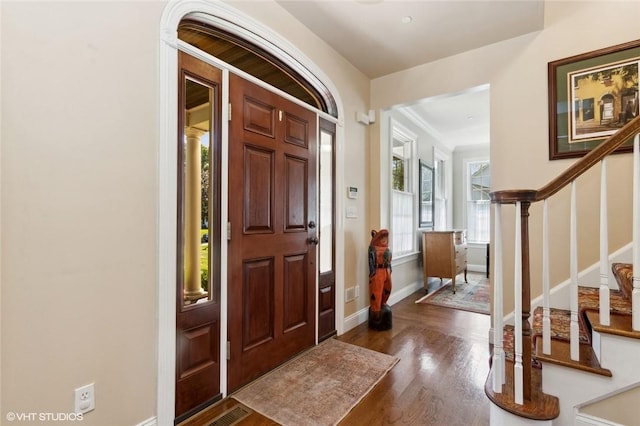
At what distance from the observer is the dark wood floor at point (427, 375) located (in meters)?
1.73

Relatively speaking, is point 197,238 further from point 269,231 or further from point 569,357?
point 569,357

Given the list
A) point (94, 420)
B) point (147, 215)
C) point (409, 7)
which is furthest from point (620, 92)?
point (94, 420)

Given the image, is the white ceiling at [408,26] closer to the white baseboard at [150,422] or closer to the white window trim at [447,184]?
the white baseboard at [150,422]

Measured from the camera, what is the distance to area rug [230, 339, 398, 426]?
1756 millimetres

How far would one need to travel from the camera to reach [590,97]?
240 centimetres

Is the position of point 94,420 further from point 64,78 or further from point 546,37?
point 546,37

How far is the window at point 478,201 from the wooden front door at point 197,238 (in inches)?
240

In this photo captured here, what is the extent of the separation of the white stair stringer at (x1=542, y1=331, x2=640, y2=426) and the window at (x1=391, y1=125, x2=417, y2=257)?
2.58 metres

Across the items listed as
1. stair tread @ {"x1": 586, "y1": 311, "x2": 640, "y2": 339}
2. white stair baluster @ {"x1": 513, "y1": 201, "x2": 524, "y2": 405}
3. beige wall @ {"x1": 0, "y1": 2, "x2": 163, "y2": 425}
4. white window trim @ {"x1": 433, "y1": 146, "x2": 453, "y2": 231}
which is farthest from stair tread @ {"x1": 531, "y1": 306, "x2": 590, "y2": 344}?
white window trim @ {"x1": 433, "y1": 146, "x2": 453, "y2": 231}

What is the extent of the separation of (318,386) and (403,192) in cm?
310

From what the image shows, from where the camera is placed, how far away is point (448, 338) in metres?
2.86

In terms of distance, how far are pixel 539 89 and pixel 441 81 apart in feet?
2.86

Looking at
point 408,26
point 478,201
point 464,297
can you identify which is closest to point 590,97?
point 408,26

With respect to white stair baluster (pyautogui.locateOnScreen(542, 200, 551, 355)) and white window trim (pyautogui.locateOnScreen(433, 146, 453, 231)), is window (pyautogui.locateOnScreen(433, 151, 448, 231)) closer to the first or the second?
white window trim (pyautogui.locateOnScreen(433, 146, 453, 231))
